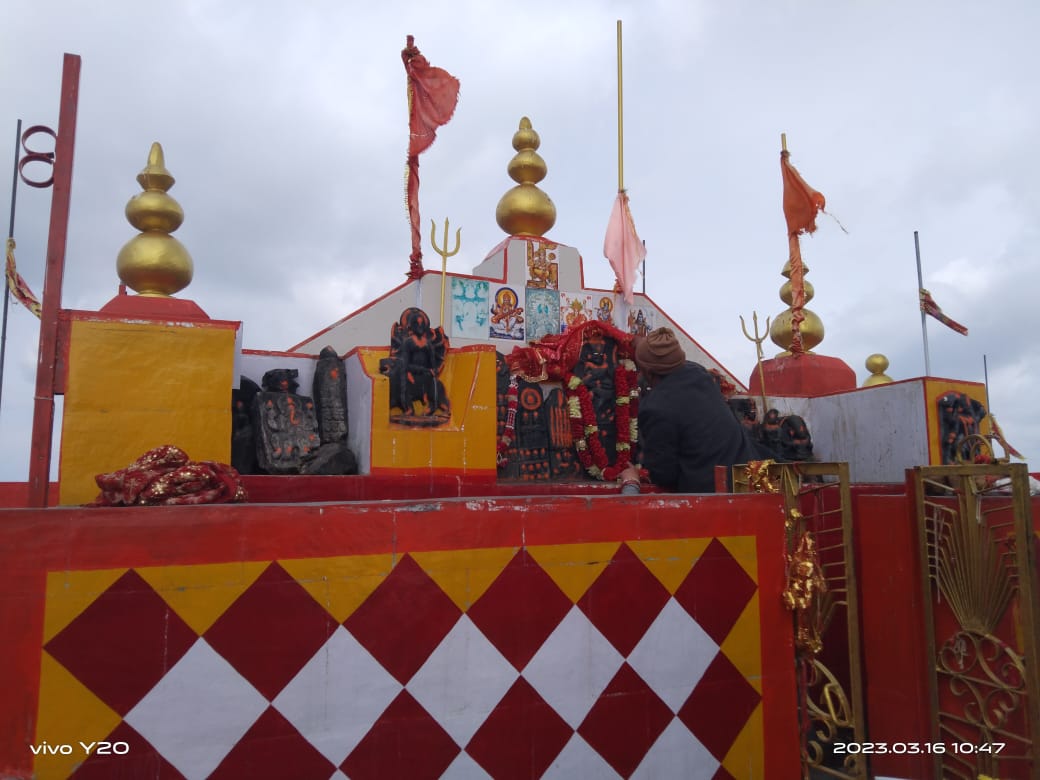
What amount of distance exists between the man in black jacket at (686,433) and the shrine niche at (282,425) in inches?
101

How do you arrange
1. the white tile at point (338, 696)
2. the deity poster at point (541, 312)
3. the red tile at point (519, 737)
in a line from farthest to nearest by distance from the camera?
the deity poster at point (541, 312) → the red tile at point (519, 737) → the white tile at point (338, 696)

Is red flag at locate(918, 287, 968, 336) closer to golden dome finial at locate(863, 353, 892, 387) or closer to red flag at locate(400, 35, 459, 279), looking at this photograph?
golden dome finial at locate(863, 353, 892, 387)

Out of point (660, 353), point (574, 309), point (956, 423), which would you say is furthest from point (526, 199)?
point (956, 423)

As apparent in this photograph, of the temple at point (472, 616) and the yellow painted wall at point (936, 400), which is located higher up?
the yellow painted wall at point (936, 400)

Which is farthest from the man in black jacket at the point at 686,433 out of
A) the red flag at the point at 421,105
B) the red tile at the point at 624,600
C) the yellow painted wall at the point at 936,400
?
the yellow painted wall at the point at 936,400

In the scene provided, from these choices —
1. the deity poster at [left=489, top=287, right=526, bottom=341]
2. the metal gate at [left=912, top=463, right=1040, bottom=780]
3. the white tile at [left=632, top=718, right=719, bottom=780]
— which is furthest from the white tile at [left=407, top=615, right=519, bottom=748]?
the deity poster at [left=489, top=287, right=526, bottom=341]

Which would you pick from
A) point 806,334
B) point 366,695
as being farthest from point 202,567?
point 806,334

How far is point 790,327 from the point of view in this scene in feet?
40.8

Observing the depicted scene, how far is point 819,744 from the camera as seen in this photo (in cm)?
373

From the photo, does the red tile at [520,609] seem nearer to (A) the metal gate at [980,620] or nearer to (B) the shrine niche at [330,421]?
(A) the metal gate at [980,620]

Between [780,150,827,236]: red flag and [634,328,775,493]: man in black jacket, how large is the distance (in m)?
6.45

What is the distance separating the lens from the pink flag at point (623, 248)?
10.4 m

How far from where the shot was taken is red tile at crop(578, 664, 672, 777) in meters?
3.28

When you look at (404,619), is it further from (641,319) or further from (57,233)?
(641,319)
